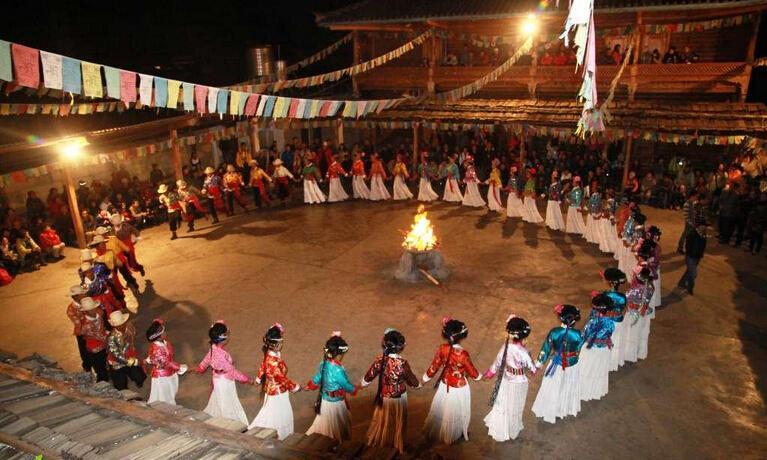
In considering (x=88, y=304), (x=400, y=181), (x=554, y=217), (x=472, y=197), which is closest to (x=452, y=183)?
(x=472, y=197)

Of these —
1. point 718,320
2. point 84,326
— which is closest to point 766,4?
point 718,320

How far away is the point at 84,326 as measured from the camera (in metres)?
6.76

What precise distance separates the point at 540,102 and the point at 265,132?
34.3ft

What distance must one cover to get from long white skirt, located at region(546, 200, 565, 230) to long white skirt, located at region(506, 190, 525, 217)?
0.92 meters

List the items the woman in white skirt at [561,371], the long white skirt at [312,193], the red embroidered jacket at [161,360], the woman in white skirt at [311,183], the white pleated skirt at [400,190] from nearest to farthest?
1. the woman in white skirt at [561,371]
2. the red embroidered jacket at [161,360]
3. the woman in white skirt at [311,183]
4. the long white skirt at [312,193]
5. the white pleated skirt at [400,190]

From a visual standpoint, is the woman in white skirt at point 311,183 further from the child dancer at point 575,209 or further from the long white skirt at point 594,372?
the long white skirt at point 594,372

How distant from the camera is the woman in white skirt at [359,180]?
640 inches

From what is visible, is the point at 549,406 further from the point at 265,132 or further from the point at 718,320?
the point at 265,132

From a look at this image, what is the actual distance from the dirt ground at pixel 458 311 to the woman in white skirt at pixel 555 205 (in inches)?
11.0

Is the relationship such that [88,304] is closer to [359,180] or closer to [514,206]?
[359,180]

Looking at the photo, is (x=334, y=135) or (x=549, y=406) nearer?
(x=549, y=406)

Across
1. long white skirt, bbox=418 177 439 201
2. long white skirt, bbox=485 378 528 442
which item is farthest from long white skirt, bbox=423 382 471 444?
long white skirt, bbox=418 177 439 201

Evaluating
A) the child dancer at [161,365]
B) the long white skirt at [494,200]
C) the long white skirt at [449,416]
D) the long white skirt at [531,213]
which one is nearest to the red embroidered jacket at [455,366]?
the long white skirt at [449,416]

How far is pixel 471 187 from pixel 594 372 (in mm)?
9379
